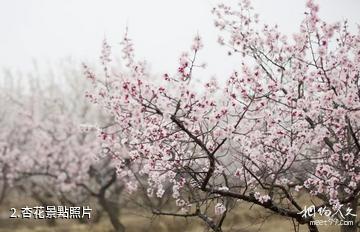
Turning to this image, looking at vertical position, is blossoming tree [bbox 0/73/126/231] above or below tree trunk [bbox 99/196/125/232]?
above

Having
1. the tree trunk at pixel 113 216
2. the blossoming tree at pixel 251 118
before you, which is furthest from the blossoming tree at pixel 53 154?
the blossoming tree at pixel 251 118

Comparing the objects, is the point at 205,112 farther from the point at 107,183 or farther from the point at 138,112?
the point at 107,183

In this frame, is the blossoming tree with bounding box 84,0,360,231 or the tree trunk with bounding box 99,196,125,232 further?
the tree trunk with bounding box 99,196,125,232

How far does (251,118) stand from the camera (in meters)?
5.98

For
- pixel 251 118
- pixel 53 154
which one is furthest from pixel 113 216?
pixel 251 118

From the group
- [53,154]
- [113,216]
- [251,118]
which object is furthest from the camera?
[53,154]

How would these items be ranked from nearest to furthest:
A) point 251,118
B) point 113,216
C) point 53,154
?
1. point 251,118
2. point 113,216
3. point 53,154

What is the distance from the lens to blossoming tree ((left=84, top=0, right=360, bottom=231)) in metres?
5.09

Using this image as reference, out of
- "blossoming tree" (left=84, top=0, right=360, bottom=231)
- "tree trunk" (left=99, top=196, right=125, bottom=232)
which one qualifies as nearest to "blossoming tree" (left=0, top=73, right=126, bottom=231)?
"tree trunk" (left=99, top=196, right=125, bottom=232)

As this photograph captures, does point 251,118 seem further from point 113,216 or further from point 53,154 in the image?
point 53,154

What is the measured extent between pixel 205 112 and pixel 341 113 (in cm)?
177

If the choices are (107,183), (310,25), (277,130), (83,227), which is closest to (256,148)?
(277,130)

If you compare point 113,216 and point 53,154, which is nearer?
point 113,216

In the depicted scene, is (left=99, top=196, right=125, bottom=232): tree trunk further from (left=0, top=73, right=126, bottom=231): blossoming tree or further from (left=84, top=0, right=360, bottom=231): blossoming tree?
(left=84, top=0, right=360, bottom=231): blossoming tree
